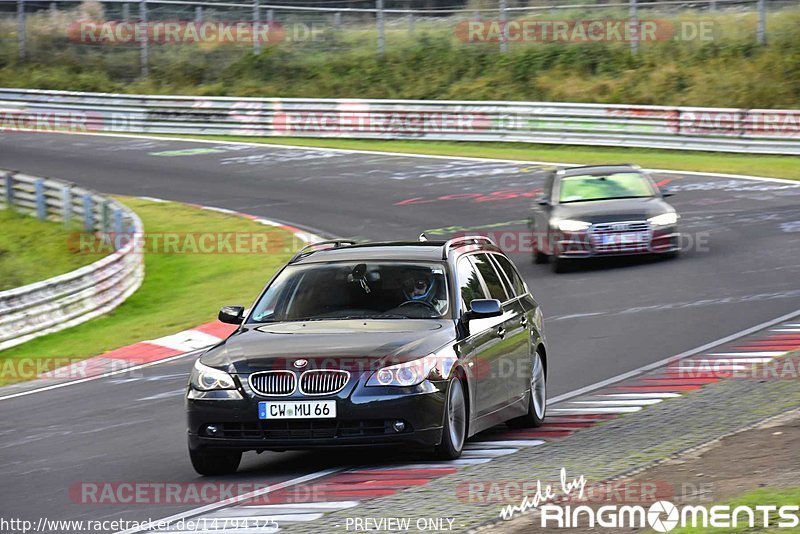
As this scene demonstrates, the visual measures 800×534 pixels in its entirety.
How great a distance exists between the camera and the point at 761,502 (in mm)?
6984

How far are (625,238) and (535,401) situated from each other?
9.86 m

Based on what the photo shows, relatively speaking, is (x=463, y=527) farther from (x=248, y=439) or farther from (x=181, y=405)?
(x=181, y=405)

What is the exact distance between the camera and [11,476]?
31.8 ft

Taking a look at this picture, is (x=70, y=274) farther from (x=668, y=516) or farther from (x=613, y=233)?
(x=668, y=516)

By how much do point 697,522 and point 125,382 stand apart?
8.63 meters

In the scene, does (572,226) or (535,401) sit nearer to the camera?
(535,401)

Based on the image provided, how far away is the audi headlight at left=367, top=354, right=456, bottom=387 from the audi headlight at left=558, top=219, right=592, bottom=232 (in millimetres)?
11620

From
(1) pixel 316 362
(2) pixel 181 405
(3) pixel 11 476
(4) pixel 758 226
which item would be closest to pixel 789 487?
(1) pixel 316 362

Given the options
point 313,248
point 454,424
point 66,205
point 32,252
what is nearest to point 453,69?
point 66,205

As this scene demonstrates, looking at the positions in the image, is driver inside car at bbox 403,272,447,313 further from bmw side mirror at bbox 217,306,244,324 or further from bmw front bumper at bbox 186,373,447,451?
bmw side mirror at bbox 217,306,244,324

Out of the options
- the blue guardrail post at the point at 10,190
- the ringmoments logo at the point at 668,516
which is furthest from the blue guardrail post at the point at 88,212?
the ringmoments logo at the point at 668,516

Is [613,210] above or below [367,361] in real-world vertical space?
below

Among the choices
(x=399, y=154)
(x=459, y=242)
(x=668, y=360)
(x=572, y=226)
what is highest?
(x=459, y=242)

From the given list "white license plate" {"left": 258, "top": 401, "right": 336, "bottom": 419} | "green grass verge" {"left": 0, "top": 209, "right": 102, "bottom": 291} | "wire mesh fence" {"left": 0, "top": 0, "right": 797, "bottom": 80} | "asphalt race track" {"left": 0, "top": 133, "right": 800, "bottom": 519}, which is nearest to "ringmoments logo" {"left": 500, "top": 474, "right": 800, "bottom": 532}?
"white license plate" {"left": 258, "top": 401, "right": 336, "bottom": 419}
